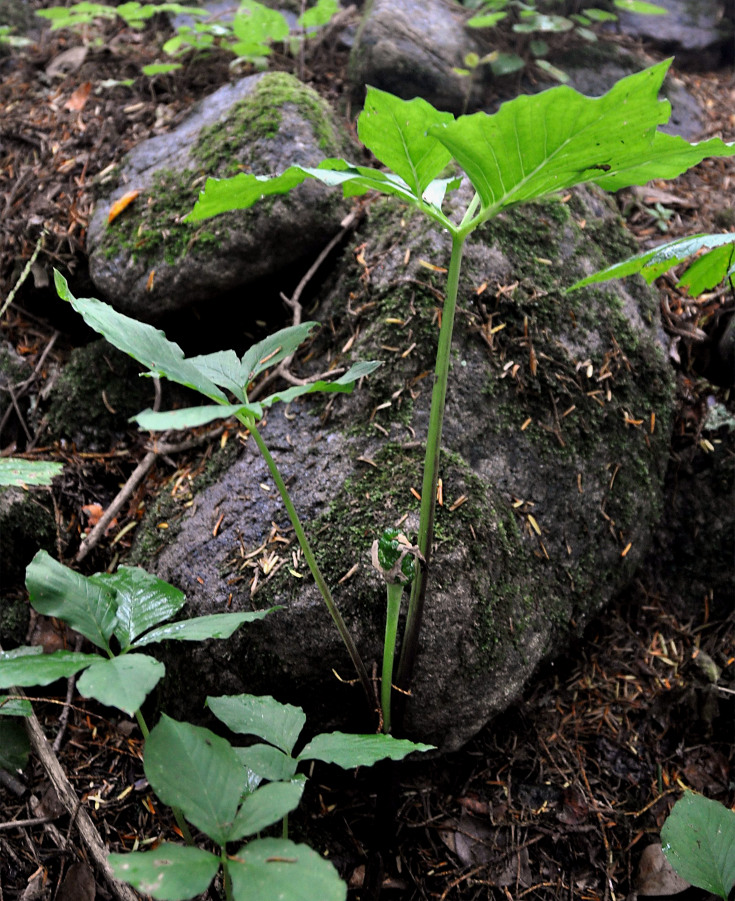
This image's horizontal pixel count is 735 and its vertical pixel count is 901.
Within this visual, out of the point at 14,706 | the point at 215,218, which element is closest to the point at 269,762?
the point at 14,706

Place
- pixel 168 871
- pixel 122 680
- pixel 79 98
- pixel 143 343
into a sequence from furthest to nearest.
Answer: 1. pixel 79 98
2. pixel 143 343
3. pixel 122 680
4. pixel 168 871

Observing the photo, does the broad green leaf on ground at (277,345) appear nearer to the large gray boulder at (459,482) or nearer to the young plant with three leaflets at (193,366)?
the young plant with three leaflets at (193,366)

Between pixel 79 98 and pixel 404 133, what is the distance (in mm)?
3279

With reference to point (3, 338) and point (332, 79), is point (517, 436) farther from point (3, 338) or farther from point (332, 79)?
point (332, 79)

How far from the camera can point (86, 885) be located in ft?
4.99

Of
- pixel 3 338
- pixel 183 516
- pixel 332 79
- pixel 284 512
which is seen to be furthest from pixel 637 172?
pixel 332 79

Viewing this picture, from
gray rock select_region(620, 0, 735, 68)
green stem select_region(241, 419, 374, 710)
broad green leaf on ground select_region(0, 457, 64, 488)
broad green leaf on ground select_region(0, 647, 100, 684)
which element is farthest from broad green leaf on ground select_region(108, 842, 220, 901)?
gray rock select_region(620, 0, 735, 68)

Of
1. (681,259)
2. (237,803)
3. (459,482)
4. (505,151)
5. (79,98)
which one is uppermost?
(505,151)

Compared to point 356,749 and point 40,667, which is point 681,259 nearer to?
point 356,749

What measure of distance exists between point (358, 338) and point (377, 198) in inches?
31.5

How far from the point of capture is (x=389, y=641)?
1472 mm

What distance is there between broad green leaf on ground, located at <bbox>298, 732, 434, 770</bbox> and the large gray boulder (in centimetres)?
51

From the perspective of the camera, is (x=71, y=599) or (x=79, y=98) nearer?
(x=71, y=599)

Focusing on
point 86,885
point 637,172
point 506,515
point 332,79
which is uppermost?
→ point 637,172
